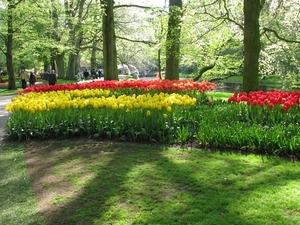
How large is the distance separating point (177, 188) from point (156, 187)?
0.79ft

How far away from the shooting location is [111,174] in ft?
13.8

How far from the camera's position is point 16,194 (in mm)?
3908

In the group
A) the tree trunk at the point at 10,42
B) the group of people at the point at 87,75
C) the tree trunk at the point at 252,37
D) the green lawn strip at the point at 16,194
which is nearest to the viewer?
the green lawn strip at the point at 16,194

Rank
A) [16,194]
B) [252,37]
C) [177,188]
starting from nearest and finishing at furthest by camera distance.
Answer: [177,188], [16,194], [252,37]

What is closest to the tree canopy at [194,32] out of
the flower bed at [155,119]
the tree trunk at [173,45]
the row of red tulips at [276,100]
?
the tree trunk at [173,45]

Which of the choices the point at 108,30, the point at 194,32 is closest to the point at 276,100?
the point at 108,30

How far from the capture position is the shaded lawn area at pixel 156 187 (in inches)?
122

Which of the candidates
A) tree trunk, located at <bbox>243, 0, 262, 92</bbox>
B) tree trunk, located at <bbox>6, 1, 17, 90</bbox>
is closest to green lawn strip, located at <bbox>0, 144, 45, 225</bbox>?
tree trunk, located at <bbox>243, 0, 262, 92</bbox>

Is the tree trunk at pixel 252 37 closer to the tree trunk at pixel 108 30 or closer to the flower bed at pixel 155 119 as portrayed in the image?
the flower bed at pixel 155 119

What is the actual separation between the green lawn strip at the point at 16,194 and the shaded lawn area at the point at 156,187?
0.05 feet

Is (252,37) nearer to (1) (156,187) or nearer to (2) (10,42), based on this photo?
(1) (156,187)

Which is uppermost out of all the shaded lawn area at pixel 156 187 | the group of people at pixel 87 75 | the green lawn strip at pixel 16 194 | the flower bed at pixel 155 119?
the group of people at pixel 87 75

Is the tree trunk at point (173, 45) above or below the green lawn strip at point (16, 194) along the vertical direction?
above

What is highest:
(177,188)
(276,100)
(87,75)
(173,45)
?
(173,45)
